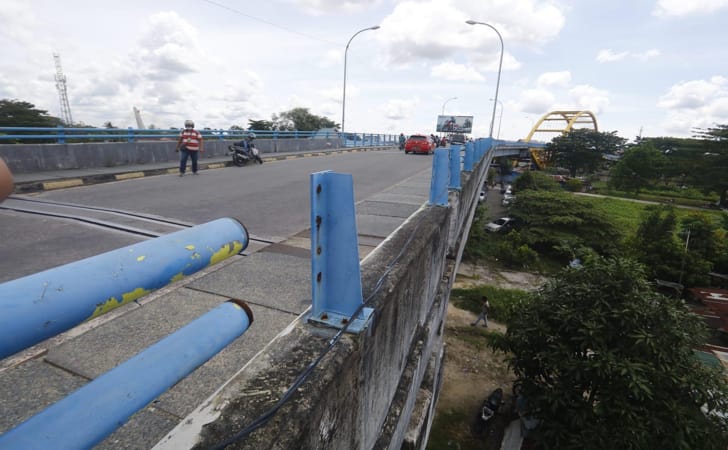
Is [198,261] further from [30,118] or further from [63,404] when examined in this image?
[30,118]

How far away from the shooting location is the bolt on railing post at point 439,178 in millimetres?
5008

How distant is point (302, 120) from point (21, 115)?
4301 cm

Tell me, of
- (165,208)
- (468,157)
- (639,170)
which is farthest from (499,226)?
(639,170)

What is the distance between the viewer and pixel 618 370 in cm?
668

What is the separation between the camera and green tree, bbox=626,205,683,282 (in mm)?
22094

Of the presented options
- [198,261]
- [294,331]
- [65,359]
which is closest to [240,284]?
[65,359]

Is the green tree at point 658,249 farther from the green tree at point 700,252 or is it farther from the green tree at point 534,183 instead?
the green tree at point 534,183

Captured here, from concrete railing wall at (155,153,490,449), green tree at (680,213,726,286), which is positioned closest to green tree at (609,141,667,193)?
green tree at (680,213,726,286)

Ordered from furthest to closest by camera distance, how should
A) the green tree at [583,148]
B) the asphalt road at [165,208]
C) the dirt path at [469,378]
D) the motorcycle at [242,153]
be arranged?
1. the green tree at [583,148]
2. the motorcycle at [242,153]
3. the dirt path at [469,378]
4. the asphalt road at [165,208]

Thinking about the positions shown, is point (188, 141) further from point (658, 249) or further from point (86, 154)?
point (658, 249)

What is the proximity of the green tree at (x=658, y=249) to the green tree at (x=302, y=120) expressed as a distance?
47.7 metres

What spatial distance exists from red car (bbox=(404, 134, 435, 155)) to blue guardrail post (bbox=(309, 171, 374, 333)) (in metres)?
23.5

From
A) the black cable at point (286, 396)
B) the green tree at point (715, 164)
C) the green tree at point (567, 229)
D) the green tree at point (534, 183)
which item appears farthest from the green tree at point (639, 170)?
the black cable at point (286, 396)

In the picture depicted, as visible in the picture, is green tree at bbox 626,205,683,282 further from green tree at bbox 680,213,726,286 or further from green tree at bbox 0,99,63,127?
green tree at bbox 0,99,63,127
